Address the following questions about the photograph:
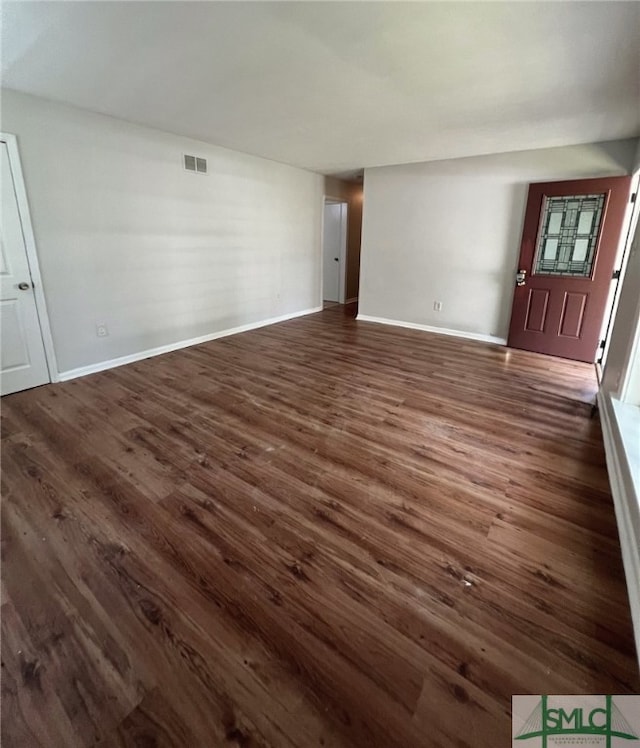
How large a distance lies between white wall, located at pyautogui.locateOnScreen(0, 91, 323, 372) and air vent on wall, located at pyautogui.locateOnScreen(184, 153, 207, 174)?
62 mm

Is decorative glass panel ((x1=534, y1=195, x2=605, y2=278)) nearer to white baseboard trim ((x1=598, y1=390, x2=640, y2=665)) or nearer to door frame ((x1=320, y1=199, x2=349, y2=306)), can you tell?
white baseboard trim ((x1=598, y1=390, x2=640, y2=665))

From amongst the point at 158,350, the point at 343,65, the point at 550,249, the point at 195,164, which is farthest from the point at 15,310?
the point at 550,249

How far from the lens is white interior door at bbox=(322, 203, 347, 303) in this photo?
293 inches

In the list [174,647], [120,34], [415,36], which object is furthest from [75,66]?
[174,647]

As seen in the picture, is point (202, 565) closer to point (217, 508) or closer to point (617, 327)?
point (217, 508)

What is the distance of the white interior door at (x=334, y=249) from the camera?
7.45 meters

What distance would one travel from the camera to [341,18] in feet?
6.38

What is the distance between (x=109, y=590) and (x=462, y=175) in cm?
567

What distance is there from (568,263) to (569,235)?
318 mm

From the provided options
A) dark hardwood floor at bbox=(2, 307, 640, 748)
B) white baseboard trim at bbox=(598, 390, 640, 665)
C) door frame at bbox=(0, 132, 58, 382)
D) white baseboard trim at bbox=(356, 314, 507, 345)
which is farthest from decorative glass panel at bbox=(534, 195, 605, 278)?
door frame at bbox=(0, 132, 58, 382)

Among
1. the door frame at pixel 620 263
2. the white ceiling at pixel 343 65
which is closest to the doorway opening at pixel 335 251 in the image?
the white ceiling at pixel 343 65

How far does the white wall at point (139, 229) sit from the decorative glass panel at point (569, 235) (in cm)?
369

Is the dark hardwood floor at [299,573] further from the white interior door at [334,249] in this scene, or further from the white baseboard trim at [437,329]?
the white interior door at [334,249]

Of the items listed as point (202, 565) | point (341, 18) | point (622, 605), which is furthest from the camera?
point (341, 18)
